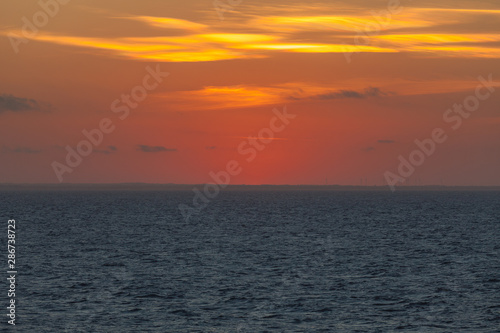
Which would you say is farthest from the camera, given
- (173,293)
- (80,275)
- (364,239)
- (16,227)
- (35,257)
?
(16,227)

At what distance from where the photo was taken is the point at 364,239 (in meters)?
95.2

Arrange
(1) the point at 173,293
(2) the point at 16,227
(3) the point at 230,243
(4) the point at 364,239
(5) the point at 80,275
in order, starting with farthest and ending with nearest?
(2) the point at 16,227 → (4) the point at 364,239 → (3) the point at 230,243 → (5) the point at 80,275 → (1) the point at 173,293

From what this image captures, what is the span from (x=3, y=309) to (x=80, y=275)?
14.8 m

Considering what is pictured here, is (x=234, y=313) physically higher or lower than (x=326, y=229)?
lower

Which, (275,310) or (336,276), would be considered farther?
(336,276)

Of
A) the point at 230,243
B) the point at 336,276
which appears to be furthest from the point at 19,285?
the point at 230,243

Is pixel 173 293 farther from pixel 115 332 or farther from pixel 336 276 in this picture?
pixel 336 276

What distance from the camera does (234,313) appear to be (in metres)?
44.0

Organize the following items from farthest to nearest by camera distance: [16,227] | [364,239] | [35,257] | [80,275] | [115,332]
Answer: [16,227]
[364,239]
[35,257]
[80,275]
[115,332]

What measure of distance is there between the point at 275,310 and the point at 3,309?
1787 cm

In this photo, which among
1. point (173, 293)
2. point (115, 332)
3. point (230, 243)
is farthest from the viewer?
point (230, 243)

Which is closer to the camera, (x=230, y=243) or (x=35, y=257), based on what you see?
(x=35, y=257)

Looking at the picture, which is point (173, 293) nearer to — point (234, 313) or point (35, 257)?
Result: point (234, 313)

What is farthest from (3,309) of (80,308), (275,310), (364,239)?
(364,239)
